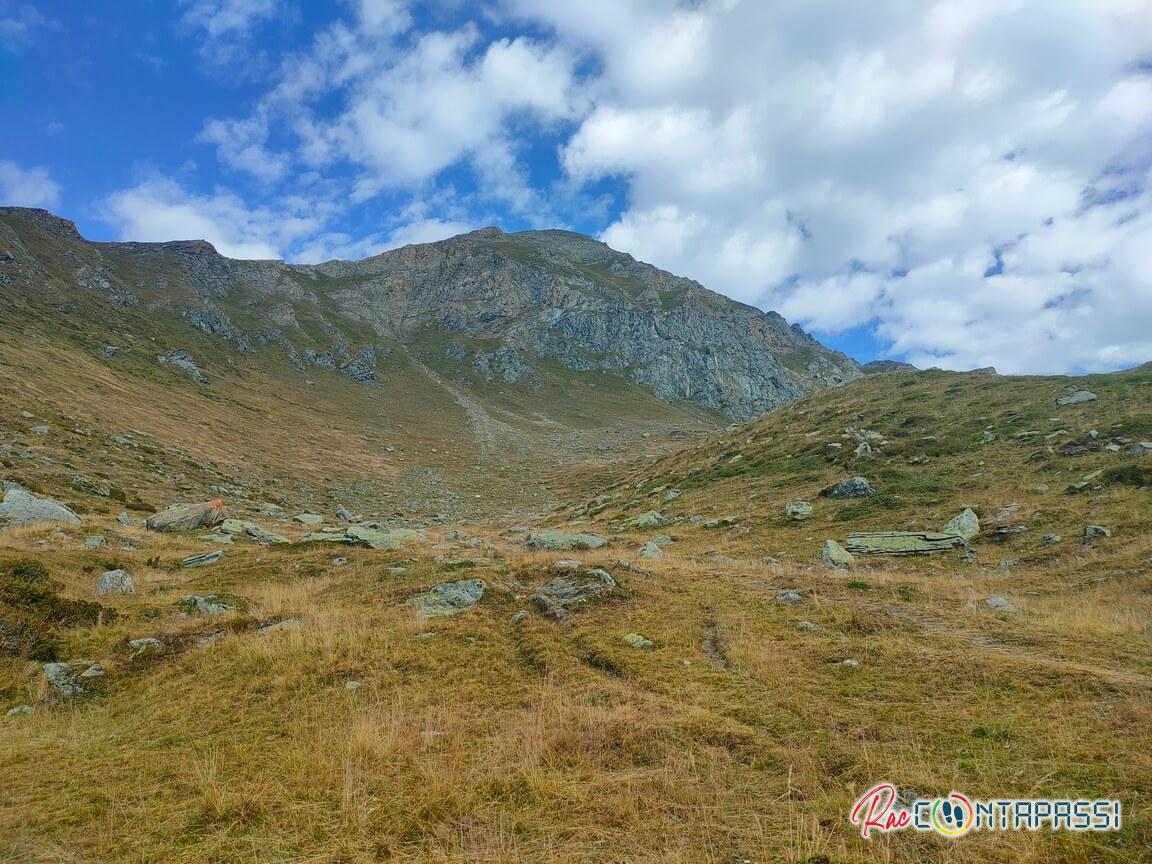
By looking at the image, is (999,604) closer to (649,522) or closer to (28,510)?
(649,522)

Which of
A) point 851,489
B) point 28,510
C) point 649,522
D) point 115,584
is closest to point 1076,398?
point 851,489

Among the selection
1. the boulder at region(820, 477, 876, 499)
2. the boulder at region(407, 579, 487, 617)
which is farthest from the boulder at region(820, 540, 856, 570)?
the boulder at region(407, 579, 487, 617)

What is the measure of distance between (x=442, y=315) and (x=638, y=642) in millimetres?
175666

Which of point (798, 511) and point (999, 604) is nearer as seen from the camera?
point (999, 604)

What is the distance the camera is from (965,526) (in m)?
18.9

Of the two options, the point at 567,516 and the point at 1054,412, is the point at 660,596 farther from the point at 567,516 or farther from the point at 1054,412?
the point at 1054,412

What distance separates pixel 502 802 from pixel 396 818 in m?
1.03

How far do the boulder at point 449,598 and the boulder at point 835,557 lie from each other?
11346mm

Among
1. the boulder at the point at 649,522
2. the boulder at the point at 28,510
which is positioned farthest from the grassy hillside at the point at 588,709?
the boulder at the point at 649,522

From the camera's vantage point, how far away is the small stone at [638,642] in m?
9.97

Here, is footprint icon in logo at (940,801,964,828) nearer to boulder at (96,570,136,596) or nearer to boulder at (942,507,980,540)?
boulder at (942,507,980,540)

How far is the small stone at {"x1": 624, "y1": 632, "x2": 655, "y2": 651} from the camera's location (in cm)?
997

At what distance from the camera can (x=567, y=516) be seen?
4012 centimetres

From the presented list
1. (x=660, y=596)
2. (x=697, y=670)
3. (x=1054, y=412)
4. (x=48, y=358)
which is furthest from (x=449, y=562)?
(x=48, y=358)
